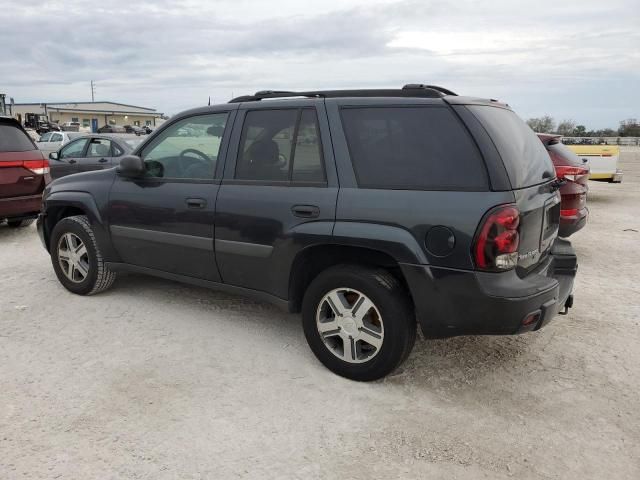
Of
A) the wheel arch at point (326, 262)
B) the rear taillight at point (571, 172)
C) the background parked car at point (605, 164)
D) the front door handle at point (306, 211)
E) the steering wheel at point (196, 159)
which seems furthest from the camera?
the background parked car at point (605, 164)

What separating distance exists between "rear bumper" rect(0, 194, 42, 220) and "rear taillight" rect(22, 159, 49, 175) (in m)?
0.35

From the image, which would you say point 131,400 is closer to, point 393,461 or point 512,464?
point 393,461

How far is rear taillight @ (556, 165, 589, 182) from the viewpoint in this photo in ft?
20.4

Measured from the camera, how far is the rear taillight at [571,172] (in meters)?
6.22

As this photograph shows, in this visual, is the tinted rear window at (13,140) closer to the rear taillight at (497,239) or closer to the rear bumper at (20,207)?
the rear bumper at (20,207)

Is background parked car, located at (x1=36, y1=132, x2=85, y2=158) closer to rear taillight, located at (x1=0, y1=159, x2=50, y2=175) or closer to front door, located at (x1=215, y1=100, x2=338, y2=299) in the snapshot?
rear taillight, located at (x1=0, y1=159, x2=50, y2=175)

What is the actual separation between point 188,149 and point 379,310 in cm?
215

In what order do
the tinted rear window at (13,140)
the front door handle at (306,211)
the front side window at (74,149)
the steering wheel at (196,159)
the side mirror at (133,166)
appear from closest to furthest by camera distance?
the front door handle at (306,211), the steering wheel at (196,159), the side mirror at (133,166), the tinted rear window at (13,140), the front side window at (74,149)

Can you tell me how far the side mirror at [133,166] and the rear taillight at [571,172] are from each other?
459 cm

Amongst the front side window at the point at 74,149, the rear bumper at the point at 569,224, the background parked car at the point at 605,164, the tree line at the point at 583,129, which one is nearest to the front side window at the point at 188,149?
the rear bumper at the point at 569,224

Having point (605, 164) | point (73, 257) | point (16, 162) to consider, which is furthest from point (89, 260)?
point (605, 164)

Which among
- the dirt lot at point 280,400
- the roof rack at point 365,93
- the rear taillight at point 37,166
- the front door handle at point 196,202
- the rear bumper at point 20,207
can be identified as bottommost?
the dirt lot at point 280,400

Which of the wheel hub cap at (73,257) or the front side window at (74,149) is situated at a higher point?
the front side window at (74,149)

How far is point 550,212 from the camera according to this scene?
3.52 metres
